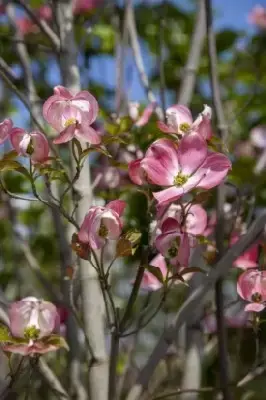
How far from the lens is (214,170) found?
763 mm

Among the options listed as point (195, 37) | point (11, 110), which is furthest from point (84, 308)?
point (11, 110)

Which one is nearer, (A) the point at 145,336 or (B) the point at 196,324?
(B) the point at 196,324

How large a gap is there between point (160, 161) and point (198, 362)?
613mm

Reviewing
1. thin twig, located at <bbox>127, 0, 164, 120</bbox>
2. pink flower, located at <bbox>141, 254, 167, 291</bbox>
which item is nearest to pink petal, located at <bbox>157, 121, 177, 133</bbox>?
pink flower, located at <bbox>141, 254, 167, 291</bbox>

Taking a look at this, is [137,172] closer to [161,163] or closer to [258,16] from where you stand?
[161,163]

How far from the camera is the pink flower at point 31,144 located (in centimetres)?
79

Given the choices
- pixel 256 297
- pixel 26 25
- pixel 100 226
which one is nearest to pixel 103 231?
pixel 100 226

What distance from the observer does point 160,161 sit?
0.78 metres

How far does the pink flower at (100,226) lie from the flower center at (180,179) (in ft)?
0.24

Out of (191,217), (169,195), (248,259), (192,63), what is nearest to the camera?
(169,195)

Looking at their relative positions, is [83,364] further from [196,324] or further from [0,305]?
[0,305]

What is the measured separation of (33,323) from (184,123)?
29cm

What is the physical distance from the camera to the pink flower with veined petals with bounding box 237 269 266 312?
847 millimetres

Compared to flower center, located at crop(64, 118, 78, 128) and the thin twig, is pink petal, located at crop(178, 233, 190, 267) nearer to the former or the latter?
flower center, located at crop(64, 118, 78, 128)
